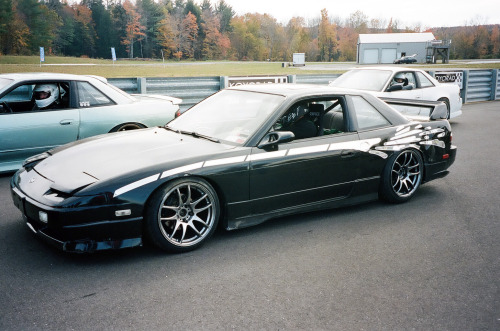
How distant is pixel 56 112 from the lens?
658cm

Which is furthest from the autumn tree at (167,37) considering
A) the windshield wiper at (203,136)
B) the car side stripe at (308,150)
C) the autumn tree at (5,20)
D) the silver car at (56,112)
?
the car side stripe at (308,150)

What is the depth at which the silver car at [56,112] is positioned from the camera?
20.7ft

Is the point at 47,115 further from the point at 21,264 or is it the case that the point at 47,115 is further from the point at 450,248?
the point at 450,248

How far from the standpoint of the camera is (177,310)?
303 cm

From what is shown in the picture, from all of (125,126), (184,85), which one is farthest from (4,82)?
(184,85)

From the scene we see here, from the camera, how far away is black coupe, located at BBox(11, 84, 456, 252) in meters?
3.62

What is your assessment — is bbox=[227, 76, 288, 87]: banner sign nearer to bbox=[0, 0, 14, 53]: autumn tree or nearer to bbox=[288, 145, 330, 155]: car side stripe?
bbox=[288, 145, 330, 155]: car side stripe

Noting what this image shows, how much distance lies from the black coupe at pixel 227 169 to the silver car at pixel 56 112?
6.71 feet

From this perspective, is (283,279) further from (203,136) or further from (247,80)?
(247,80)

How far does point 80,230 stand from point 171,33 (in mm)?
88220

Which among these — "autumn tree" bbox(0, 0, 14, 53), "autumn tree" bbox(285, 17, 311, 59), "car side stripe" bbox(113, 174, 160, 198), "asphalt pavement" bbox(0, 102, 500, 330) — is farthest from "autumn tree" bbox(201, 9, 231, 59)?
"car side stripe" bbox(113, 174, 160, 198)

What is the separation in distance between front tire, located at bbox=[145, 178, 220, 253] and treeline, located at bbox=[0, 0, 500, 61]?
157 feet

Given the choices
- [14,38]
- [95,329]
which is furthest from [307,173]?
[14,38]

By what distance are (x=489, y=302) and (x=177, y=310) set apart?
2139mm
